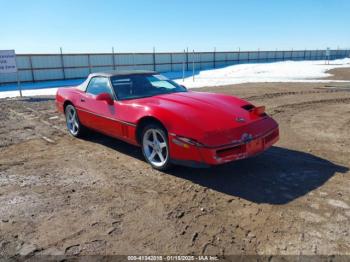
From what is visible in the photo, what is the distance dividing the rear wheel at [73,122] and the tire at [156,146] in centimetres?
224

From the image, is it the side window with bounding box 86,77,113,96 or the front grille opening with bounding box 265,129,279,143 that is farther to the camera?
the side window with bounding box 86,77,113,96

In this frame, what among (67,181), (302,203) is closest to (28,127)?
(67,181)

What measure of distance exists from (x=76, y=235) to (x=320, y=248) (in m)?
2.25

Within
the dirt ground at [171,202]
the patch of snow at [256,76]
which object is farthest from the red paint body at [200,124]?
the patch of snow at [256,76]

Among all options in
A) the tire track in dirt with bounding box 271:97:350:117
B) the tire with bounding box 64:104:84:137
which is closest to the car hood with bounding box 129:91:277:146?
the tire with bounding box 64:104:84:137

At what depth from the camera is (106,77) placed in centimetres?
550

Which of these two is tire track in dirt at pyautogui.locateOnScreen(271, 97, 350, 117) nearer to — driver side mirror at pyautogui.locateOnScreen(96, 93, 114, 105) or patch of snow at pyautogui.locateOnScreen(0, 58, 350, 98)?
driver side mirror at pyautogui.locateOnScreen(96, 93, 114, 105)

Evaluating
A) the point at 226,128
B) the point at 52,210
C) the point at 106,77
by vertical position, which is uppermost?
the point at 106,77

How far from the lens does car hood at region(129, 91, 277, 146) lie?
3795 millimetres

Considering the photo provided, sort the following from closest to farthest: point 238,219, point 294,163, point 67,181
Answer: point 238,219 < point 67,181 < point 294,163

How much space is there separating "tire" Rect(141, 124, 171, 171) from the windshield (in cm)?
90

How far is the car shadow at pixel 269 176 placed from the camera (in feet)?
11.9

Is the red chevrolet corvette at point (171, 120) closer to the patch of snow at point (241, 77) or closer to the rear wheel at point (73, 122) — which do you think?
the rear wheel at point (73, 122)

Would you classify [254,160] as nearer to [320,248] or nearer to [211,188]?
[211,188]
